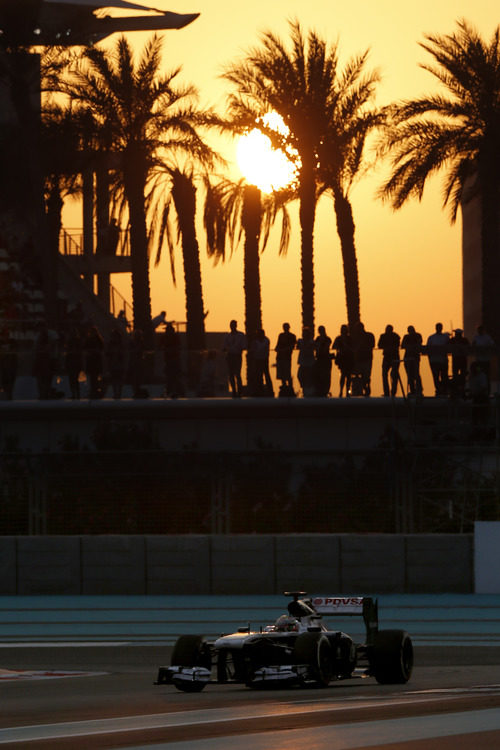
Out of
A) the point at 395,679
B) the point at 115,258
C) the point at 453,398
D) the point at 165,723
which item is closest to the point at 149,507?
the point at 453,398

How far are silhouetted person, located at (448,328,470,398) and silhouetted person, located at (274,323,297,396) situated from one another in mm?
3543

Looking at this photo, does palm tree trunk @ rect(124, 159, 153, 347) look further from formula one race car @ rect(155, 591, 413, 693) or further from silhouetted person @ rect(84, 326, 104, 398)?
formula one race car @ rect(155, 591, 413, 693)

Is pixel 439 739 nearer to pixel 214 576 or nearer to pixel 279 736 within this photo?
pixel 279 736

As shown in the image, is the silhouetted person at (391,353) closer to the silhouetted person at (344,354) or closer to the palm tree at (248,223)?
the silhouetted person at (344,354)

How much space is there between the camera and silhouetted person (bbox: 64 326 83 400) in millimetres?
34719

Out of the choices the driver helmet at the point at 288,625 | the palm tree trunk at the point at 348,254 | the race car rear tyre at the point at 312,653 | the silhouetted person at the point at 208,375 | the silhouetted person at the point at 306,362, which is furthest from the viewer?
the palm tree trunk at the point at 348,254

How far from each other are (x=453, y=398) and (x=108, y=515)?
26.8 feet

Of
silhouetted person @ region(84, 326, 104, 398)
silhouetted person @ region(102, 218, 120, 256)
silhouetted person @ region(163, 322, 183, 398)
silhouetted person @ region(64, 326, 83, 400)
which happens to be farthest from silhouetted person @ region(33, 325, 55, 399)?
silhouetted person @ region(102, 218, 120, 256)

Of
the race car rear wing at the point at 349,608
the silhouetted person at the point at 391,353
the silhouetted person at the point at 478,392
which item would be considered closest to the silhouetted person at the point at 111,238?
the silhouetted person at the point at 391,353

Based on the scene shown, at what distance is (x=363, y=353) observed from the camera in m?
34.3

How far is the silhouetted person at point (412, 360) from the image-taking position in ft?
107

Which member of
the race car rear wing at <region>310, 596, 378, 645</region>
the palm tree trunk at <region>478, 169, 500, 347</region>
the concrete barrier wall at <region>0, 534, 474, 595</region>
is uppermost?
the palm tree trunk at <region>478, 169, 500, 347</region>

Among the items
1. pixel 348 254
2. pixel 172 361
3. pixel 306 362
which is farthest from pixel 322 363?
pixel 348 254

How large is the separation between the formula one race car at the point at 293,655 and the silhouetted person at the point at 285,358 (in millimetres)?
22164
